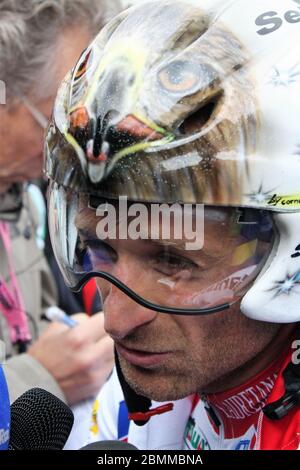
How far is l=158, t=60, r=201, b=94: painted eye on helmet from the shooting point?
1.28 meters

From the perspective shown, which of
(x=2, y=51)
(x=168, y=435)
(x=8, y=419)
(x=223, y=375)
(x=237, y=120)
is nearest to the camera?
(x=8, y=419)

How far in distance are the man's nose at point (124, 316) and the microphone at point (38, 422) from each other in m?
0.24

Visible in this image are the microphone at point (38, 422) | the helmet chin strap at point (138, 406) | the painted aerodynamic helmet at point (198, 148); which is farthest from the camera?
the helmet chin strap at point (138, 406)

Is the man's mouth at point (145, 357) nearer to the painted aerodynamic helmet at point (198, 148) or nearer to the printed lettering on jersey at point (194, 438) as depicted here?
the painted aerodynamic helmet at point (198, 148)

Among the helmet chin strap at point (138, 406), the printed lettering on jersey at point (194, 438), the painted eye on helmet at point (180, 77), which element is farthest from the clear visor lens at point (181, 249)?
the printed lettering on jersey at point (194, 438)

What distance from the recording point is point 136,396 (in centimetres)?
157

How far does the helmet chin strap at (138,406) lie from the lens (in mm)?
1571

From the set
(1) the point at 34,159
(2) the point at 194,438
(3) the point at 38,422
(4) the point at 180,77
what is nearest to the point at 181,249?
(4) the point at 180,77

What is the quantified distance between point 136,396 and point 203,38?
2.44 ft

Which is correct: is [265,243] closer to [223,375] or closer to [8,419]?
[223,375]

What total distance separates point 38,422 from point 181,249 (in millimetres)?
406

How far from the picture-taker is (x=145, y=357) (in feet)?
4.51

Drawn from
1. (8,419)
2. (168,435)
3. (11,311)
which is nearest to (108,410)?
(168,435)

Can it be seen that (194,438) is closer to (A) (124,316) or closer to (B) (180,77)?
(A) (124,316)
